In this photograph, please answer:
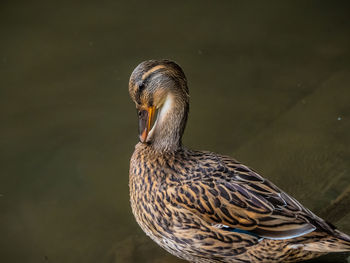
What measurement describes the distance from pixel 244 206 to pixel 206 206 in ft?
0.74

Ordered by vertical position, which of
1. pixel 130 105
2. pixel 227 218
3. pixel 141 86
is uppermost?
pixel 130 105

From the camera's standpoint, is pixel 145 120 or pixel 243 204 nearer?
pixel 243 204

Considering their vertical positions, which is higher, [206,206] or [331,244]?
[206,206]

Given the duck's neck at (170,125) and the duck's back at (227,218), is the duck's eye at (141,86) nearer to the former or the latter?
the duck's neck at (170,125)

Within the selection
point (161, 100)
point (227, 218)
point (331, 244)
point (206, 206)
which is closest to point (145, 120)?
point (161, 100)

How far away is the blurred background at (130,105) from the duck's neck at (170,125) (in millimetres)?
879

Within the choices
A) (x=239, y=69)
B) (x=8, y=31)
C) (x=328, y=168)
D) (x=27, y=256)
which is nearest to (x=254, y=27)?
(x=239, y=69)

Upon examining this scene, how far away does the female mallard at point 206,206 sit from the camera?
9.80 ft

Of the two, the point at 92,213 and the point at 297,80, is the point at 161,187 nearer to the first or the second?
the point at 92,213

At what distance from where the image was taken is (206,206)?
302 cm

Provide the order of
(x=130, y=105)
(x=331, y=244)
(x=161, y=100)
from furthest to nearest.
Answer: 1. (x=130, y=105)
2. (x=161, y=100)
3. (x=331, y=244)

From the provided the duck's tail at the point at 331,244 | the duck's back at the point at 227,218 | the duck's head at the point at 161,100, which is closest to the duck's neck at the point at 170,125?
the duck's head at the point at 161,100

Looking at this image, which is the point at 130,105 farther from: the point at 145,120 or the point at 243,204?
the point at 243,204

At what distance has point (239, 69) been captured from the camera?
5.22m
